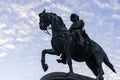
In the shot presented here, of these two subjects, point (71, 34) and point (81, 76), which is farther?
point (71, 34)

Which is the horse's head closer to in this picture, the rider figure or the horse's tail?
the rider figure

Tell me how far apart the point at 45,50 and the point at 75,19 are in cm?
210

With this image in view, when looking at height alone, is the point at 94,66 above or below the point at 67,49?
below

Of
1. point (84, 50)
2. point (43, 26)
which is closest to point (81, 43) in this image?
point (84, 50)

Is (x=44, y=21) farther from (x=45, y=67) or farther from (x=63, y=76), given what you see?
(x=63, y=76)

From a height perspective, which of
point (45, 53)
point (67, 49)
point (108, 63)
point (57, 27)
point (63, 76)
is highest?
point (57, 27)

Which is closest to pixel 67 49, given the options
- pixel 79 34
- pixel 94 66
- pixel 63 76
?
pixel 79 34

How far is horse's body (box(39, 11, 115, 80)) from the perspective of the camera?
73.6ft

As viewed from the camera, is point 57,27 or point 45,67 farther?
point 57,27

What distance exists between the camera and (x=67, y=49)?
72.9 feet

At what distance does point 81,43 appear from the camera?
22562 mm

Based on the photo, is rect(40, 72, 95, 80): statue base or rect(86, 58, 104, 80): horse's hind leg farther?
rect(86, 58, 104, 80): horse's hind leg

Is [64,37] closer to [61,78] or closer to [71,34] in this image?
[71,34]

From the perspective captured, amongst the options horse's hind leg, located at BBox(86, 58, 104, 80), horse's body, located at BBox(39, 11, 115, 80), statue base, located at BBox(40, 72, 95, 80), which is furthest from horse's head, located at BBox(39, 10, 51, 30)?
statue base, located at BBox(40, 72, 95, 80)
